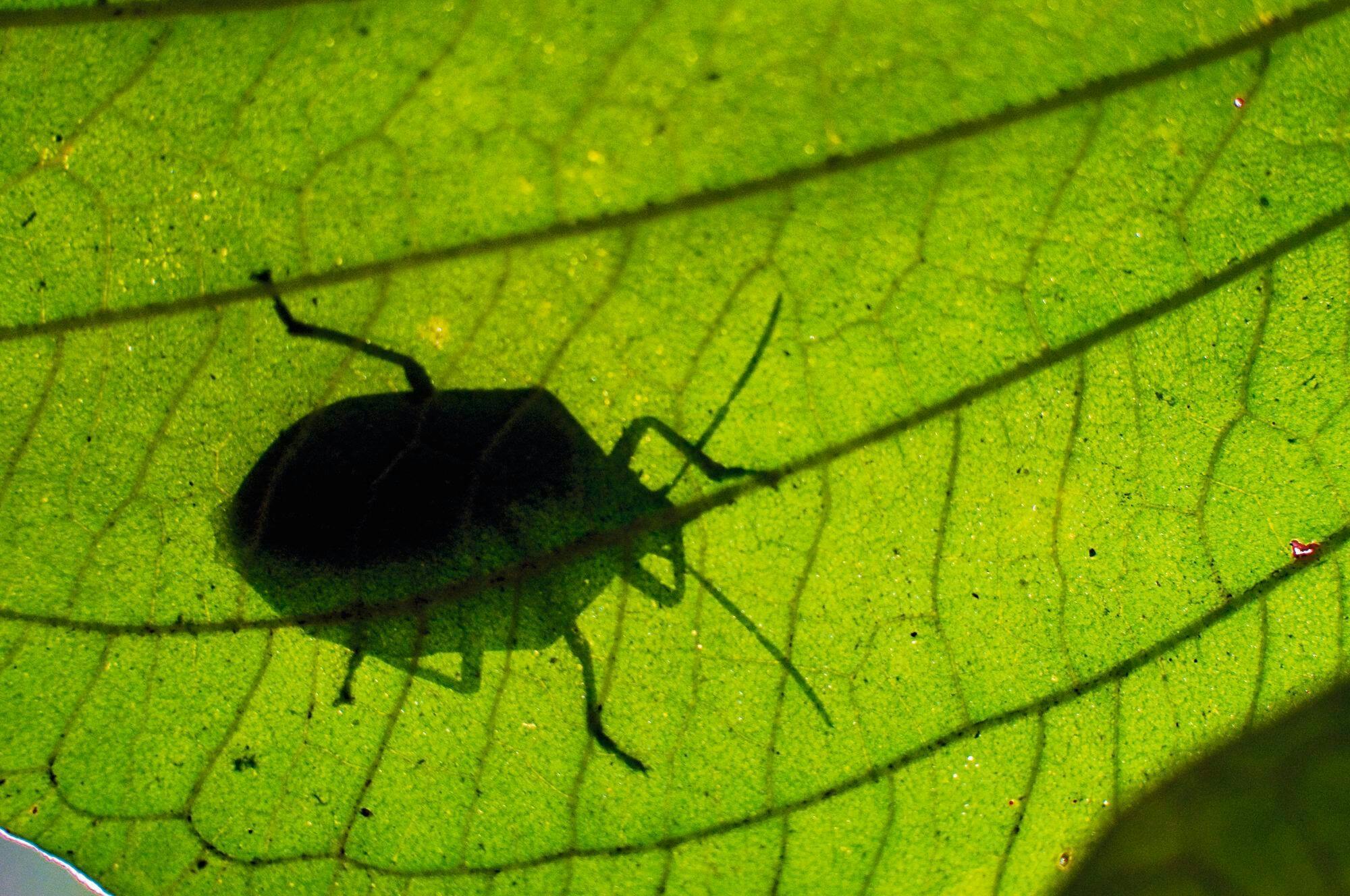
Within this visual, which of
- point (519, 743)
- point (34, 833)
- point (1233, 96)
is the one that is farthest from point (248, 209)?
point (1233, 96)

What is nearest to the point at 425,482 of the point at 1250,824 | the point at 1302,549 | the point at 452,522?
the point at 452,522

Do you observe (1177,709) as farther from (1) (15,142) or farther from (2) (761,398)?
(1) (15,142)

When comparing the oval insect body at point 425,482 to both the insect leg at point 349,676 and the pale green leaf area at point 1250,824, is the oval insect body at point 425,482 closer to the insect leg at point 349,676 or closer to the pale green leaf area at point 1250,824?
the insect leg at point 349,676

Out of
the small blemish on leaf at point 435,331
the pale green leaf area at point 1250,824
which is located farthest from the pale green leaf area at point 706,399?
the pale green leaf area at point 1250,824

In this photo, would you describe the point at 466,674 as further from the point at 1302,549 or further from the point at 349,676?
the point at 1302,549

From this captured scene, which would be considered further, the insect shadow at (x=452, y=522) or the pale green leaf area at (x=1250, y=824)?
the pale green leaf area at (x=1250, y=824)

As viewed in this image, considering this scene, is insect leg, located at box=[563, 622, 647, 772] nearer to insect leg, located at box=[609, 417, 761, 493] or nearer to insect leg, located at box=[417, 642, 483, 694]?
insect leg, located at box=[417, 642, 483, 694]
